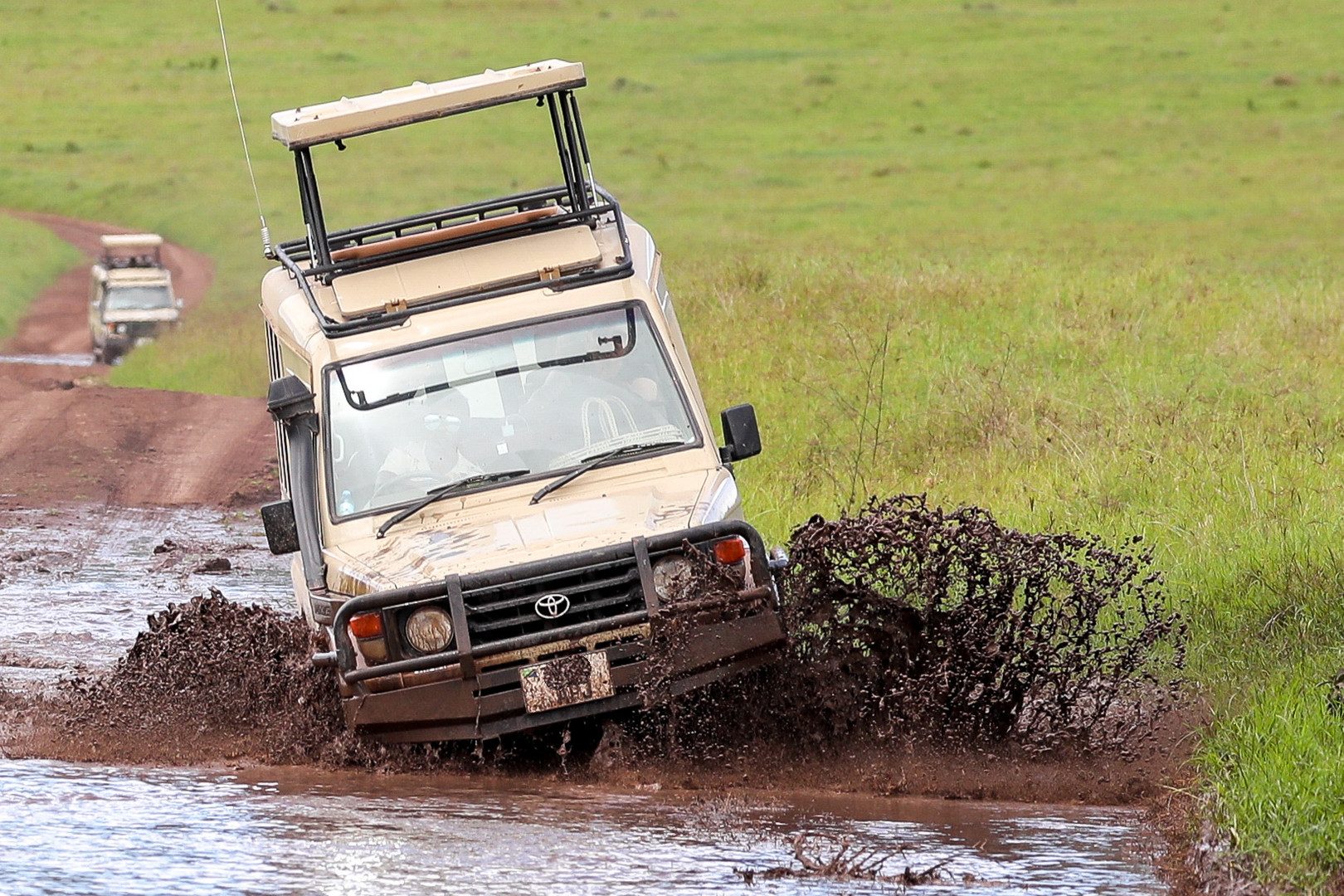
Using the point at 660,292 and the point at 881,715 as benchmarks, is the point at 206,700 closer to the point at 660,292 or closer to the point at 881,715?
the point at 660,292

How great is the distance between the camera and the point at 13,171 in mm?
40562

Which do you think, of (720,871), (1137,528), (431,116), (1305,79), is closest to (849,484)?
(1137,528)

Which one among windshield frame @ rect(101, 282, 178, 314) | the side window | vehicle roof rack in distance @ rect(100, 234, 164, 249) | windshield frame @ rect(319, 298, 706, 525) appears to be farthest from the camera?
vehicle roof rack in distance @ rect(100, 234, 164, 249)

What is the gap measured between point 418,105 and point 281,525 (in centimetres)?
190

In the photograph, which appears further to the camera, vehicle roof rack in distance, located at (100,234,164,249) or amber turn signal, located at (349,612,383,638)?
vehicle roof rack in distance, located at (100,234,164,249)

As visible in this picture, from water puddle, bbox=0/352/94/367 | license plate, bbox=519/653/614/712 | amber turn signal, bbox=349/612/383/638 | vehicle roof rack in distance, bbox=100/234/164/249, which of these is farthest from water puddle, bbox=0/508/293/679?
vehicle roof rack in distance, bbox=100/234/164/249

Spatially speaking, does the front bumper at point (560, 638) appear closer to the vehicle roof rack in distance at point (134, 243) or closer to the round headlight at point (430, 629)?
the round headlight at point (430, 629)

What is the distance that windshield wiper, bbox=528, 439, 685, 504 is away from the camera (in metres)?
7.36

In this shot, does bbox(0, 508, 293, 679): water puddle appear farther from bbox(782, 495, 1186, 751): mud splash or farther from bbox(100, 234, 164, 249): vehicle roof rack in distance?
bbox(100, 234, 164, 249): vehicle roof rack in distance

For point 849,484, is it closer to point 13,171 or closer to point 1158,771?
point 1158,771

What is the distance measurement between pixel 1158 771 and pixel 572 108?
12.7ft

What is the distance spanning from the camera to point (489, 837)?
21.1 feet

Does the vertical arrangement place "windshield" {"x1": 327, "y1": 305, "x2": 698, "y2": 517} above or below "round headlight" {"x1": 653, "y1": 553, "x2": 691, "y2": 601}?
above

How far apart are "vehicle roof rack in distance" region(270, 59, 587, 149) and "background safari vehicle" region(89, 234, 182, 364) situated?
61.7 feet
